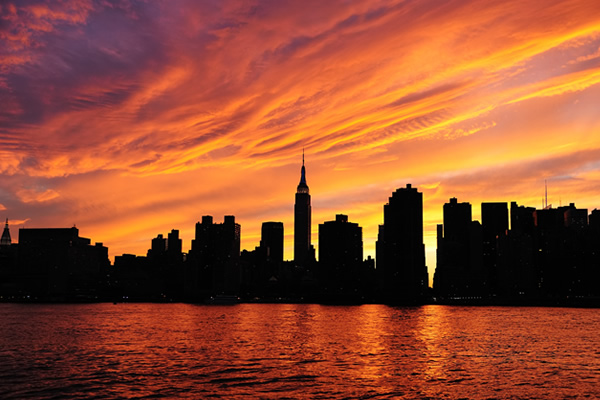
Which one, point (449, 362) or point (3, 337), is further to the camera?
point (3, 337)

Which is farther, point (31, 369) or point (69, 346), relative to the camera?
point (69, 346)

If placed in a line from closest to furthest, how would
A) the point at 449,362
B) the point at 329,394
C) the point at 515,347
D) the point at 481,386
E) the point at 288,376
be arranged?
the point at 329,394 → the point at 481,386 → the point at 288,376 → the point at 449,362 → the point at 515,347

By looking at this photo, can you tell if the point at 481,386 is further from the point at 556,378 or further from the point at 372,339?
the point at 372,339

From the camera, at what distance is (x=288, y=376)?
7300cm

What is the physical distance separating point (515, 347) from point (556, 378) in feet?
129

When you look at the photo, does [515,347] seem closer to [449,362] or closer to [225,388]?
[449,362]

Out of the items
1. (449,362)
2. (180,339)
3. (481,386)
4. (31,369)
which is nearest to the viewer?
(481,386)

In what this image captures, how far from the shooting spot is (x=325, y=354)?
98625mm

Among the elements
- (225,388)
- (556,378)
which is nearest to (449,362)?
(556,378)

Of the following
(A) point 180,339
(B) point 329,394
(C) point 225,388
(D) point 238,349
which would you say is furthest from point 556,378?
(A) point 180,339

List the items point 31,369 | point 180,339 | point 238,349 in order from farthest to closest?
point 180,339 < point 238,349 < point 31,369

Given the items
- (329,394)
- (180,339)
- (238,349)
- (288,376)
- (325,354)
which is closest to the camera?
(329,394)

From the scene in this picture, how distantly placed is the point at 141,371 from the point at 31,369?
49.8 ft

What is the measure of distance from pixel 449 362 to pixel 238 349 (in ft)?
122
